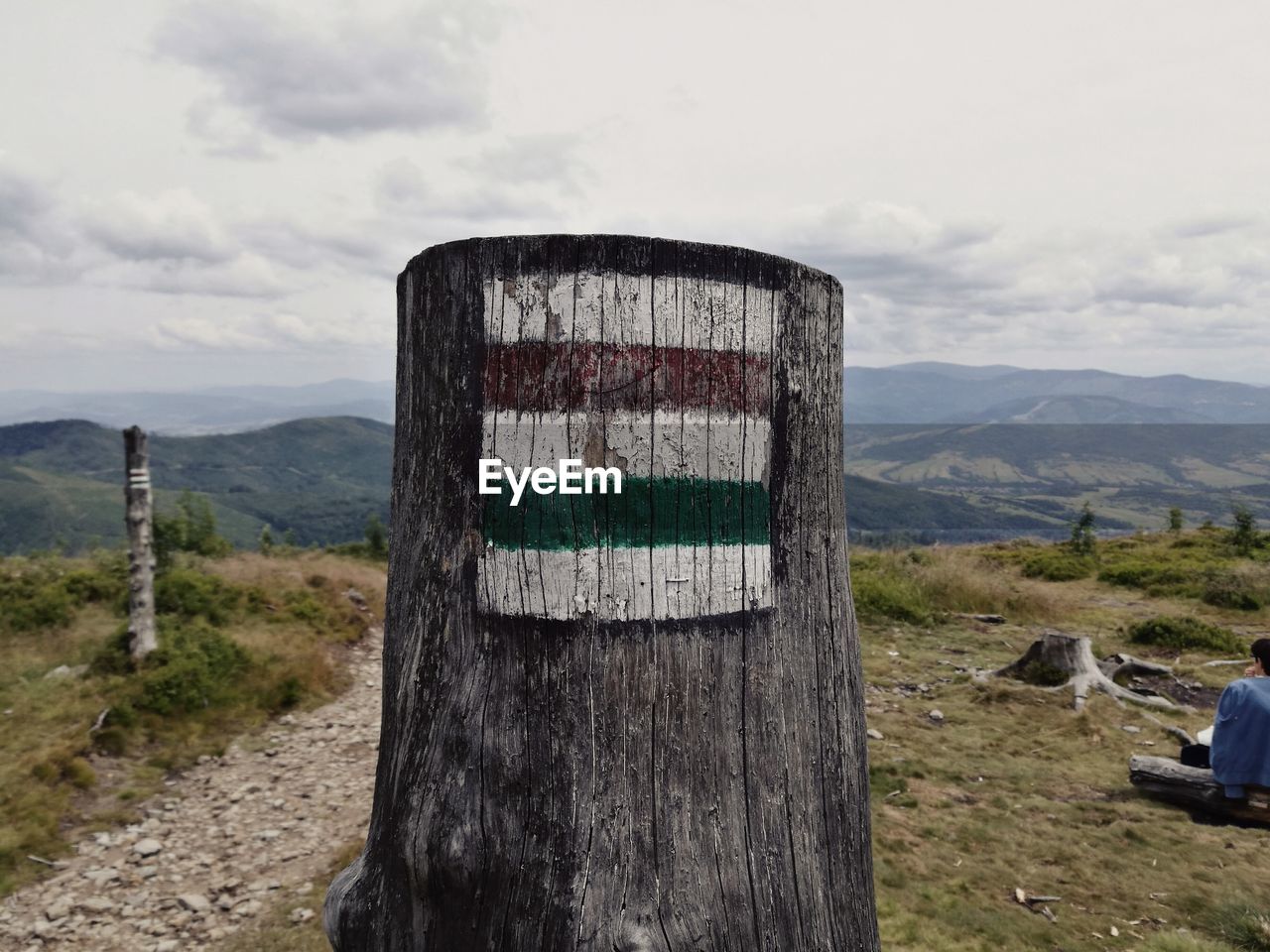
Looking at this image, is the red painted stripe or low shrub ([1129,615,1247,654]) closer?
the red painted stripe

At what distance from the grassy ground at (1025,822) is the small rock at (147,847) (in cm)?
616

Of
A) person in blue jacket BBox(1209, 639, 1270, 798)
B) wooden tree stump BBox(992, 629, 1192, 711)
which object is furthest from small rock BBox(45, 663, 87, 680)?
person in blue jacket BBox(1209, 639, 1270, 798)

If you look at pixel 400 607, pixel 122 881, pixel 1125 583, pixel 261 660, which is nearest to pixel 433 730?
pixel 400 607

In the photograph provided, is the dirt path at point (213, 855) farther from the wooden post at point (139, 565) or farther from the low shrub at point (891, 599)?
the low shrub at point (891, 599)

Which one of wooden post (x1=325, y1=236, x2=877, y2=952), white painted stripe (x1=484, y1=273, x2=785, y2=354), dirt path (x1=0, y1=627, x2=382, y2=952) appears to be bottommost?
dirt path (x1=0, y1=627, x2=382, y2=952)

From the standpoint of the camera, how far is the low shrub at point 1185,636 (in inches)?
474

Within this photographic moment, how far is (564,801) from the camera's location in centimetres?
151

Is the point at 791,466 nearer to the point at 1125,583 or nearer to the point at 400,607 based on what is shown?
the point at 400,607

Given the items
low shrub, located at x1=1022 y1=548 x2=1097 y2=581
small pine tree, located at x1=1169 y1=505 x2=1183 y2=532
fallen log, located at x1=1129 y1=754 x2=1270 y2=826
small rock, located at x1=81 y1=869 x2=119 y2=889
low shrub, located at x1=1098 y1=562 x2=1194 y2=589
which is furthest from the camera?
small pine tree, located at x1=1169 y1=505 x2=1183 y2=532

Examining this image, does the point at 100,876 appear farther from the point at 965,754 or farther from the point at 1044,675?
the point at 1044,675

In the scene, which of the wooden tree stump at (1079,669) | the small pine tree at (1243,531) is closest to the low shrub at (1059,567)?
the small pine tree at (1243,531)

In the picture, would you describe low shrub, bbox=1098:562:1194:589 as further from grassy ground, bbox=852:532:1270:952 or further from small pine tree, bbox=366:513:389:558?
small pine tree, bbox=366:513:389:558

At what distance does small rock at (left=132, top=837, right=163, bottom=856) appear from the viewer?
6617 millimetres

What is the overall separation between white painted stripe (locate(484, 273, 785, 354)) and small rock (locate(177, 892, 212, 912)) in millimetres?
6393
